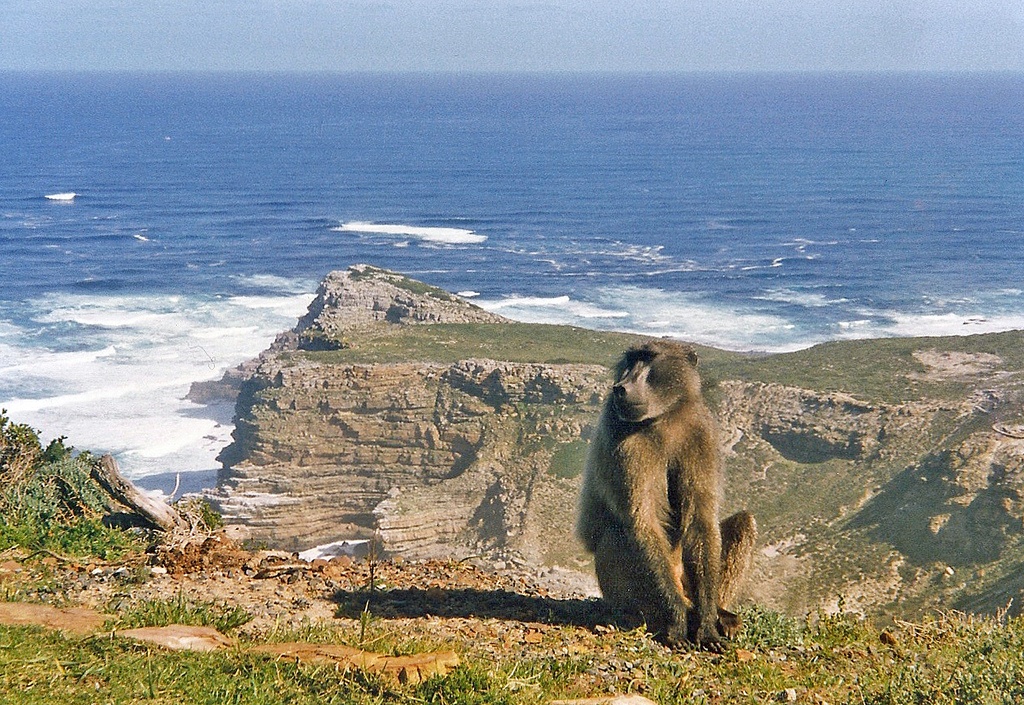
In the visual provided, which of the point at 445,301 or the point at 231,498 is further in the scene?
the point at 445,301

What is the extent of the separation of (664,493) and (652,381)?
0.73 metres

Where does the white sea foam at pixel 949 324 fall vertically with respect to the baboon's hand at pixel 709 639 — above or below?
below

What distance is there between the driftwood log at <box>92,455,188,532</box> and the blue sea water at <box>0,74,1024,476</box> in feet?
102

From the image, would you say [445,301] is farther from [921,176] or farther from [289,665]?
[921,176]

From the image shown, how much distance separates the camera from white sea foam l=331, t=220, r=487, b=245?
86.0 m

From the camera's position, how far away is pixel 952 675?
18.9ft

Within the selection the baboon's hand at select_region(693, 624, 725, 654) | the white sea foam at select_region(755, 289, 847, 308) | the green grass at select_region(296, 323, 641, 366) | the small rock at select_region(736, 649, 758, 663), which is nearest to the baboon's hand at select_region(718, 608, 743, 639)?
the baboon's hand at select_region(693, 624, 725, 654)

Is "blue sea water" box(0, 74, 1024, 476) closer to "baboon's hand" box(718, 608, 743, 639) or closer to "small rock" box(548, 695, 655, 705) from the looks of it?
"baboon's hand" box(718, 608, 743, 639)

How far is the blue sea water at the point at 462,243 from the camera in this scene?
53344 millimetres

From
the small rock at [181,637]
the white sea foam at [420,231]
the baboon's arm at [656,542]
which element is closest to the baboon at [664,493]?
the baboon's arm at [656,542]

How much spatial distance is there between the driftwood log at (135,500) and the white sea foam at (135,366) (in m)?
27.7

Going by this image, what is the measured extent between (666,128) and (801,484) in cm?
16127

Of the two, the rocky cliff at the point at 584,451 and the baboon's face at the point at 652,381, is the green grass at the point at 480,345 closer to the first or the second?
the rocky cliff at the point at 584,451

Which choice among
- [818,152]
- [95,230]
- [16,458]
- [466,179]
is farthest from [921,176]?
[16,458]
